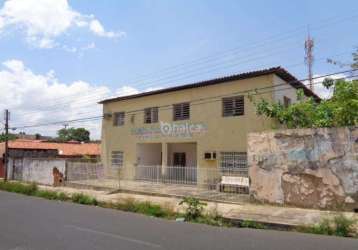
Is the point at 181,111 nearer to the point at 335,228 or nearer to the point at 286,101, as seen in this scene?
the point at 286,101

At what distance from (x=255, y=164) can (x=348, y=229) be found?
511cm

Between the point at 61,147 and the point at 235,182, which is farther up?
the point at 61,147

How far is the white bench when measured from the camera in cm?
1615

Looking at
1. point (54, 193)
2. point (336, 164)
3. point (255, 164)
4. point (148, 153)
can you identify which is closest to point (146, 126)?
point (148, 153)

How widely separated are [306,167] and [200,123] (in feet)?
28.0

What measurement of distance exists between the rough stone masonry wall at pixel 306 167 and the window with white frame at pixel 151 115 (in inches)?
390

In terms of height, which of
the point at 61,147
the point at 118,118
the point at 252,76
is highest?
the point at 252,76

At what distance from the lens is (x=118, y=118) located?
25781mm

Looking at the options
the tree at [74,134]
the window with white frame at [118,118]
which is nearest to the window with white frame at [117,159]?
the window with white frame at [118,118]

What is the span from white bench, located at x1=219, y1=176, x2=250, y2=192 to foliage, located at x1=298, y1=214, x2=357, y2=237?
6565 mm

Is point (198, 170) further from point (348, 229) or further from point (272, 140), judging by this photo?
point (348, 229)

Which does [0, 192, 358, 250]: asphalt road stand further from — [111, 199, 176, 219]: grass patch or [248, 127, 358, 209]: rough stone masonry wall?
[248, 127, 358, 209]: rough stone masonry wall

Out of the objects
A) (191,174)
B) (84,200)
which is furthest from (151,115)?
(84,200)

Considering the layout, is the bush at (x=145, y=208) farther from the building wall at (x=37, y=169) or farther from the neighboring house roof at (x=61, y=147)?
the neighboring house roof at (x=61, y=147)
